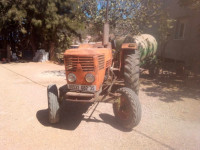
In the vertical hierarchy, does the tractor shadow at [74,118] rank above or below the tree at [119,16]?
below

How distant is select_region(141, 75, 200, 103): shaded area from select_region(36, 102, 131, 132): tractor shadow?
2.51m

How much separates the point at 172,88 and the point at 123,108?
13.5 ft

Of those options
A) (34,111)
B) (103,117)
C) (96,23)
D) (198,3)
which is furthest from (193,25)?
(34,111)

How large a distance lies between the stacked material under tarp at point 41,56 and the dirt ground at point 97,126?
11.2m

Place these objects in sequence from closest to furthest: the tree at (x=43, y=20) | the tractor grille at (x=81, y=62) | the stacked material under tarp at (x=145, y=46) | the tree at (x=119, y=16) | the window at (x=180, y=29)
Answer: the tractor grille at (x=81, y=62) → the tree at (x=119, y=16) → the stacked material under tarp at (x=145, y=46) → the window at (x=180, y=29) → the tree at (x=43, y=20)

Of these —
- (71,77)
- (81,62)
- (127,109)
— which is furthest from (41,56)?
(127,109)

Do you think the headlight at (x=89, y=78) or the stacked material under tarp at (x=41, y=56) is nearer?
the headlight at (x=89, y=78)

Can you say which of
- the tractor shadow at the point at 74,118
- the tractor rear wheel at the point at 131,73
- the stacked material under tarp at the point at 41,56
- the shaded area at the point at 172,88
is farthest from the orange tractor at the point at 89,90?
the stacked material under tarp at the point at 41,56

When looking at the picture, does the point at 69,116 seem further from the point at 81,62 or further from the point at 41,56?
the point at 41,56

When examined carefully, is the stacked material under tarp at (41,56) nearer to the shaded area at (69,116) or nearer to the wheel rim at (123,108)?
the shaded area at (69,116)

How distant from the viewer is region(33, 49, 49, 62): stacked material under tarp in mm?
17456

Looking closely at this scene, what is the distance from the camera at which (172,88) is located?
760 centimetres

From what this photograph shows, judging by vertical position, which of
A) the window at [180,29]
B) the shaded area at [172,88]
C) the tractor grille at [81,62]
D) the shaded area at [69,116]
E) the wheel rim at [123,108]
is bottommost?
the shaded area at [69,116]

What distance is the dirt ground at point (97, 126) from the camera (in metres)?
3.60
